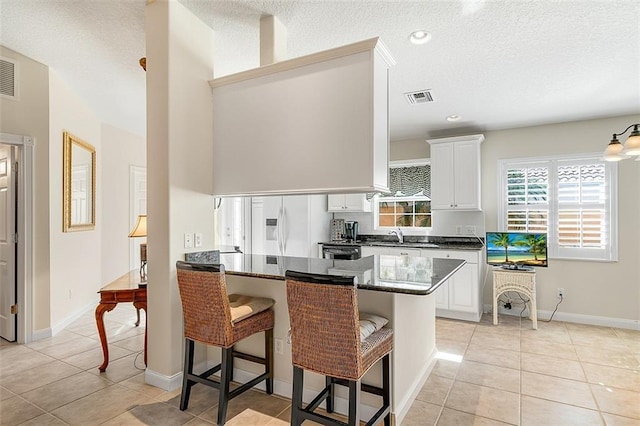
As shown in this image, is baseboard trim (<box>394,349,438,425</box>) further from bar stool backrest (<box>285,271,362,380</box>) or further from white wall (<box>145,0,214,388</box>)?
white wall (<box>145,0,214,388</box>)

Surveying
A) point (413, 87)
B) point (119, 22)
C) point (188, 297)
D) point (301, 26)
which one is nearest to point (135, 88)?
point (119, 22)

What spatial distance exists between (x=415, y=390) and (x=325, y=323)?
1277 millimetres

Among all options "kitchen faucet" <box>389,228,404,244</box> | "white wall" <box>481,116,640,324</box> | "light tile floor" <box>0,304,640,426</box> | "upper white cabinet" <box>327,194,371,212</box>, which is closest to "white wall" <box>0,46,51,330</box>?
"light tile floor" <box>0,304,640,426</box>

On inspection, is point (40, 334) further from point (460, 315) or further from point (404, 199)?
point (404, 199)

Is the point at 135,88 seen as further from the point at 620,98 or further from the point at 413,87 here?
the point at 620,98

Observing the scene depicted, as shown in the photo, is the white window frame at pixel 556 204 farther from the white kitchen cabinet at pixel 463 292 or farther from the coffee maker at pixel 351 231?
the coffee maker at pixel 351 231

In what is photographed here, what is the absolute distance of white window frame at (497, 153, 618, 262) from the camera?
4.38 metres

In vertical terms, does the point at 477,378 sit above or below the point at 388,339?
below

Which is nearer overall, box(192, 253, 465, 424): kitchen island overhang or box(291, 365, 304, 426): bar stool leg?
box(291, 365, 304, 426): bar stool leg

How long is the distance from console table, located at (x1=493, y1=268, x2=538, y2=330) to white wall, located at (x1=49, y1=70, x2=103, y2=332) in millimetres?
5069

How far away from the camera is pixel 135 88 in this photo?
3.88m

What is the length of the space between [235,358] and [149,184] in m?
1.49

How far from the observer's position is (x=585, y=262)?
4.52 meters

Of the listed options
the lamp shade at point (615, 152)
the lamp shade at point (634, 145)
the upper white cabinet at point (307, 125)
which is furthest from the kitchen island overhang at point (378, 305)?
the lamp shade at point (615, 152)
